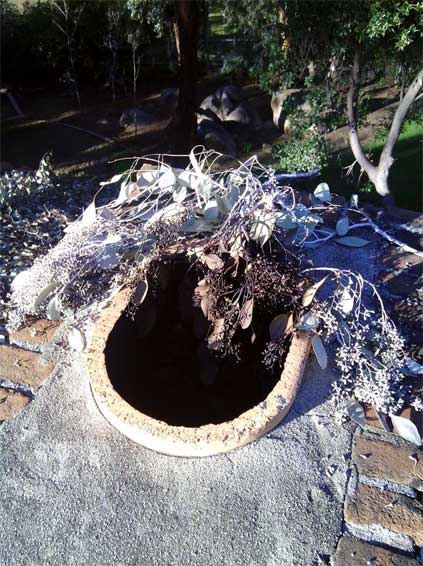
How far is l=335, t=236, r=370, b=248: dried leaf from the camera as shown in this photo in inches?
92.0

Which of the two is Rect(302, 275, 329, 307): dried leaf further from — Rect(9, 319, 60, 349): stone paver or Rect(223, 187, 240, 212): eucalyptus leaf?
Rect(9, 319, 60, 349): stone paver

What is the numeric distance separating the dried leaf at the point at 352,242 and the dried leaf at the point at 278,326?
74 centimetres

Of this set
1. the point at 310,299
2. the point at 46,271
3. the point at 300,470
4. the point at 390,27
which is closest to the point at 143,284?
the point at 46,271

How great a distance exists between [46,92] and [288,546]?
843 cm

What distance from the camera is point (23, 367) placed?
190 centimetres

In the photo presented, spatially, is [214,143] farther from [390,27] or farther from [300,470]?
[300,470]

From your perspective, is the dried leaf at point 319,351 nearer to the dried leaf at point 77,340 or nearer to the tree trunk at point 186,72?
the dried leaf at point 77,340

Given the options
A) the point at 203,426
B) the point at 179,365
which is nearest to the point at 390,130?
the point at 179,365

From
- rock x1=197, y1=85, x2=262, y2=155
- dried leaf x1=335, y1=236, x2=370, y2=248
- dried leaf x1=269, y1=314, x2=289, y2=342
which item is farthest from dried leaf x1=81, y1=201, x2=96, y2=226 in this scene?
rock x1=197, y1=85, x2=262, y2=155

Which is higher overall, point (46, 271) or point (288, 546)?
point (46, 271)

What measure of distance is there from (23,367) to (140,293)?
505 millimetres

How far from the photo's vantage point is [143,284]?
5.89ft

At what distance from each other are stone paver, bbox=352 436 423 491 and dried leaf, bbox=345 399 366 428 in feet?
0.15

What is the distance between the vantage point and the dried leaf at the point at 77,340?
1891 millimetres
